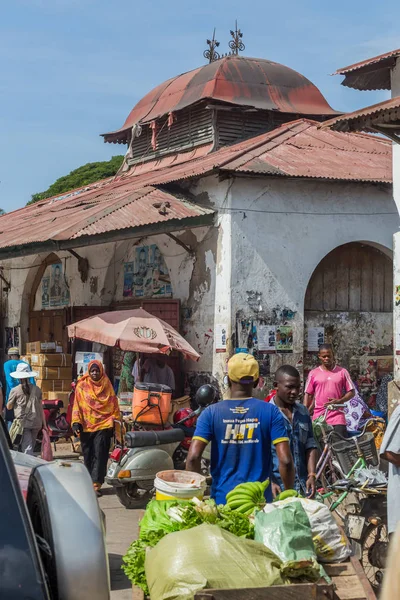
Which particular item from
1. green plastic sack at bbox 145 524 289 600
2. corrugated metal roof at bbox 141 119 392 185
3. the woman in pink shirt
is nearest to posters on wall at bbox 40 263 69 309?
corrugated metal roof at bbox 141 119 392 185

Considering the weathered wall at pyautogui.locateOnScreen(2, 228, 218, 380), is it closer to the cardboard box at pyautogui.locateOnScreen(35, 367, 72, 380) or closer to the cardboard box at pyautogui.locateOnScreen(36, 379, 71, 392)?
the cardboard box at pyautogui.locateOnScreen(35, 367, 72, 380)

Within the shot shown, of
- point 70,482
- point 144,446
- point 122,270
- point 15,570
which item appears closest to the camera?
point 15,570

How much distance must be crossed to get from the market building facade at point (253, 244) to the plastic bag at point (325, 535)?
27.2 feet

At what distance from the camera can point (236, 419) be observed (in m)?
5.08

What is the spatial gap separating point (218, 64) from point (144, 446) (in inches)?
418

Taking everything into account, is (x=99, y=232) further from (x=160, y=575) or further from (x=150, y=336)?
(x=160, y=575)

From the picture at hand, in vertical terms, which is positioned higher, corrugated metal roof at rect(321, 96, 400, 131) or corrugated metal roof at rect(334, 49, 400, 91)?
corrugated metal roof at rect(334, 49, 400, 91)

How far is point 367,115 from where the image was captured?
10.5 meters

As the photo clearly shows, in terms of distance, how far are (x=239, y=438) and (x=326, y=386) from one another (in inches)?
201

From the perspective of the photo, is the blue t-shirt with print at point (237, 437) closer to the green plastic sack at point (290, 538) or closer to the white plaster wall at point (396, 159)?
the green plastic sack at point (290, 538)

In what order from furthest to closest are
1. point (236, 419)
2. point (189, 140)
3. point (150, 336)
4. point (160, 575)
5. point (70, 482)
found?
point (189, 140) → point (150, 336) → point (236, 419) → point (160, 575) → point (70, 482)

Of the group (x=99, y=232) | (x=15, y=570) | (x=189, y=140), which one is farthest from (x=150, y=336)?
(x=15, y=570)

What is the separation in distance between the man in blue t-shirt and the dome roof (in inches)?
478

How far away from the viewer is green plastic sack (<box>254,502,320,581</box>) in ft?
11.9
